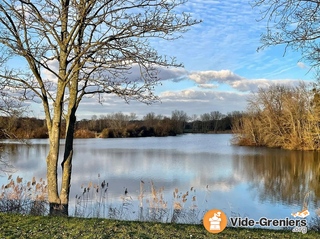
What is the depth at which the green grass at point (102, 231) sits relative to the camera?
379cm

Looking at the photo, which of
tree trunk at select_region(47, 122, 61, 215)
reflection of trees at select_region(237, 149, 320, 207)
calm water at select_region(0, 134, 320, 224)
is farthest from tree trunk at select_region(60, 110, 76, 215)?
reflection of trees at select_region(237, 149, 320, 207)

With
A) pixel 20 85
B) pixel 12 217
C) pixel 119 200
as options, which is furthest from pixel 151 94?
pixel 119 200

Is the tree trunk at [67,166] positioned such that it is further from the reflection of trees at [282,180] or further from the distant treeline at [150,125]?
the distant treeline at [150,125]

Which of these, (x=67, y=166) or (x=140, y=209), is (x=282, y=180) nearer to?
(x=140, y=209)

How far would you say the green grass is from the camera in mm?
3787

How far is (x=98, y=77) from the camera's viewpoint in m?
6.07

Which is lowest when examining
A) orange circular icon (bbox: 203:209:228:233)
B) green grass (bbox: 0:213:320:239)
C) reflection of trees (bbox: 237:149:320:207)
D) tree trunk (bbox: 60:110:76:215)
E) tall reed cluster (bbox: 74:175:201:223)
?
reflection of trees (bbox: 237:149:320:207)

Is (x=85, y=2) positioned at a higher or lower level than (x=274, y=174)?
higher

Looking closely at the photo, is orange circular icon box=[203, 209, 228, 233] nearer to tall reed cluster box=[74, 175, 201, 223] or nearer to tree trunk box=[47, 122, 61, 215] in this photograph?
tall reed cluster box=[74, 175, 201, 223]

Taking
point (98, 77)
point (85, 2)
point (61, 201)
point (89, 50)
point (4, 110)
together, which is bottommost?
point (61, 201)

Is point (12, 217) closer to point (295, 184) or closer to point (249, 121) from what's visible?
point (295, 184)

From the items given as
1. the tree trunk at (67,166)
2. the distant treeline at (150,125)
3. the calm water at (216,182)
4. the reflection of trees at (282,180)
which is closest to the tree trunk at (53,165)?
the tree trunk at (67,166)

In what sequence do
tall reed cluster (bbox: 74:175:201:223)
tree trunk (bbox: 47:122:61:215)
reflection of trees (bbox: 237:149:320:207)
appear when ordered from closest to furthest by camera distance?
tree trunk (bbox: 47:122:61:215), tall reed cluster (bbox: 74:175:201:223), reflection of trees (bbox: 237:149:320:207)

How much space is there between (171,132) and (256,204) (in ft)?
176
